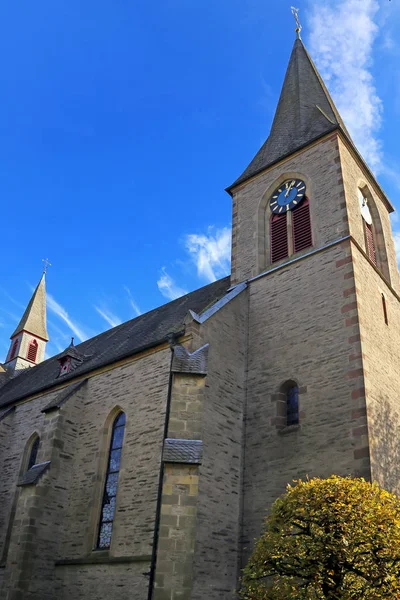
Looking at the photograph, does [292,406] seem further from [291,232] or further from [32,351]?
[32,351]

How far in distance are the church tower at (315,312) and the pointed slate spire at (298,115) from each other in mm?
84

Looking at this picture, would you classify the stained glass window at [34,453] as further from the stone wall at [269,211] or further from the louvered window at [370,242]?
the louvered window at [370,242]

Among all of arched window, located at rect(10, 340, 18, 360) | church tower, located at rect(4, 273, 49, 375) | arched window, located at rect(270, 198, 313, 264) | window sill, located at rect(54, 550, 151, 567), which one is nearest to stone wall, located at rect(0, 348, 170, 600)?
window sill, located at rect(54, 550, 151, 567)

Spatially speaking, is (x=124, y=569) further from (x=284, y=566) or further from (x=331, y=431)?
(x=331, y=431)

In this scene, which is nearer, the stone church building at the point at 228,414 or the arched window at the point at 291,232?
the stone church building at the point at 228,414

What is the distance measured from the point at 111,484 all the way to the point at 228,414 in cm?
375

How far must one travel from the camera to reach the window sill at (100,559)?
38.5 feet

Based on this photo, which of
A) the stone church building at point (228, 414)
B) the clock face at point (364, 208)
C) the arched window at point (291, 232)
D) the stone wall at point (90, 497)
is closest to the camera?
the stone church building at point (228, 414)

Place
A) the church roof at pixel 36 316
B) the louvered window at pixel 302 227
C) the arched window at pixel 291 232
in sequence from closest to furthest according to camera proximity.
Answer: the louvered window at pixel 302 227 < the arched window at pixel 291 232 < the church roof at pixel 36 316

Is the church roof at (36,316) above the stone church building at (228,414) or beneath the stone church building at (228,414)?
above

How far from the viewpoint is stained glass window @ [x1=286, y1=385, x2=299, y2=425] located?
13.2m

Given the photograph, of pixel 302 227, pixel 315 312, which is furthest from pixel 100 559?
pixel 302 227

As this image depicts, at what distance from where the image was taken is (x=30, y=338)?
112ft

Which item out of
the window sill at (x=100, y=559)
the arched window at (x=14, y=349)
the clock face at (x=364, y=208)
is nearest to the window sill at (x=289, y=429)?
the window sill at (x=100, y=559)
